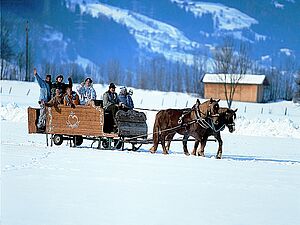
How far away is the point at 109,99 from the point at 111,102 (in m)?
0.10

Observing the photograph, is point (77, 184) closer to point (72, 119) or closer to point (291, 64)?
point (72, 119)

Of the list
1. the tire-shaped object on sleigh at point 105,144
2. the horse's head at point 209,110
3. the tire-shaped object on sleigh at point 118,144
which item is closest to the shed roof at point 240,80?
the tire-shaped object on sleigh at point 118,144

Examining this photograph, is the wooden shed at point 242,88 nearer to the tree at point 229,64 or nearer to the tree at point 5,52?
the tree at point 229,64

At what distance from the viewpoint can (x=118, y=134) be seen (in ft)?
46.1

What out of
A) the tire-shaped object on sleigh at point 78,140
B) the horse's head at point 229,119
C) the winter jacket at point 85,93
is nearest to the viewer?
the horse's head at point 229,119

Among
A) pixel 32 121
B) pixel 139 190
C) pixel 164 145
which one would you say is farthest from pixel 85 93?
pixel 139 190

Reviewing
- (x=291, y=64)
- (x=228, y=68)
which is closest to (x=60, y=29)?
(x=291, y=64)

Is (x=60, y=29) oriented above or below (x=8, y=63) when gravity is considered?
above

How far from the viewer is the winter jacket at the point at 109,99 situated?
14.5m

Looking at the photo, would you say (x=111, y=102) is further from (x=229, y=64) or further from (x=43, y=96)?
(x=229, y=64)

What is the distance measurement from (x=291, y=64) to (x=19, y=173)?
273 feet

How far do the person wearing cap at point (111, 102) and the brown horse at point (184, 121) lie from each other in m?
1.07

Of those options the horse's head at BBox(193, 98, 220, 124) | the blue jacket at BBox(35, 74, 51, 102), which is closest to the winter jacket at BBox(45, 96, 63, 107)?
the blue jacket at BBox(35, 74, 51, 102)

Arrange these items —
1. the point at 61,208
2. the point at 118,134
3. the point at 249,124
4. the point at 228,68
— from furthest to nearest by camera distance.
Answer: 1. the point at 228,68
2. the point at 249,124
3. the point at 118,134
4. the point at 61,208
